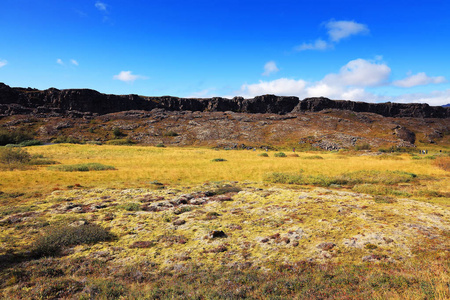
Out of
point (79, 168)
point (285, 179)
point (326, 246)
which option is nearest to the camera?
point (326, 246)

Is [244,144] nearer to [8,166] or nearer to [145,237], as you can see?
[8,166]

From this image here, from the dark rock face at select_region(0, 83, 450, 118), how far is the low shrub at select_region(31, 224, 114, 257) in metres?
128

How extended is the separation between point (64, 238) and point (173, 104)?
166465 mm

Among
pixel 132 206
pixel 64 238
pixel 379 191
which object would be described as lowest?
pixel 132 206

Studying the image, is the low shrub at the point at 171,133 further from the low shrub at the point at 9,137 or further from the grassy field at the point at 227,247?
the grassy field at the point at 227,247

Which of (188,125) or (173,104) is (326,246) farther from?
(173,104)

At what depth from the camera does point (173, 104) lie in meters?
169

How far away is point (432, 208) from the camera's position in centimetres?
1185

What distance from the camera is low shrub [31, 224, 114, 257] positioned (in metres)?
8.72

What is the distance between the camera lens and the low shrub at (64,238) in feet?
28.6

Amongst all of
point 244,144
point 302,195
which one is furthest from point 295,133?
point 302,195

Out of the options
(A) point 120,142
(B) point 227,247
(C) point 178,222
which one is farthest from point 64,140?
(B) point 227,247

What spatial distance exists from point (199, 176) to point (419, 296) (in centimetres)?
2332

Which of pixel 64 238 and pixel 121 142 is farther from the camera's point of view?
pixel 121 142
